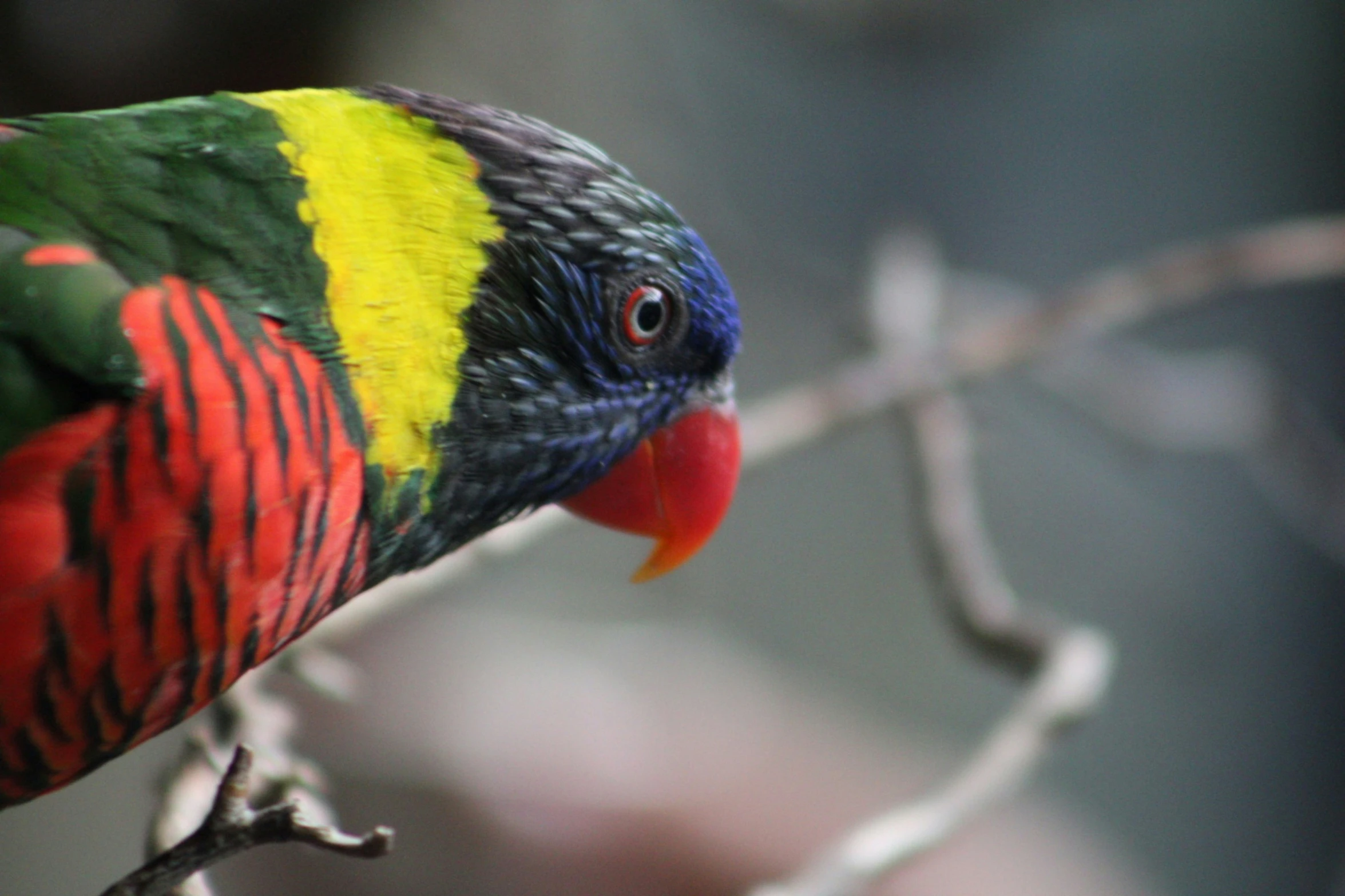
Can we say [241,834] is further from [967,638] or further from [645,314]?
[967,638]

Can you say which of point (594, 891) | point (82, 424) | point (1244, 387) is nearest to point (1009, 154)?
point (1244, 387)

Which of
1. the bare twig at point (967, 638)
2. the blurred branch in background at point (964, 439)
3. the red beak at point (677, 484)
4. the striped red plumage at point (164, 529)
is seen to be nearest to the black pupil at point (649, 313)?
the red beak at point (677, 484)

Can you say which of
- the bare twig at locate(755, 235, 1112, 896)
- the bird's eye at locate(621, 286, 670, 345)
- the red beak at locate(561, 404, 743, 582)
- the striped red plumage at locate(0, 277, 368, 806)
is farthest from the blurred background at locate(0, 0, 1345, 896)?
the striped red plumage at locate(0, 277, 368, 806)

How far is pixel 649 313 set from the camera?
108cm

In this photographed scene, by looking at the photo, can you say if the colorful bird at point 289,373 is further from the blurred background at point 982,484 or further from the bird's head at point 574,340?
the blurred background at point 982,484

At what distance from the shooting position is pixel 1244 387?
2330 mm

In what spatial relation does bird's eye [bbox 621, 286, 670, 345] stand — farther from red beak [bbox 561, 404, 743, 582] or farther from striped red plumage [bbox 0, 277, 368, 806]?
striped red plumage [bbox 0, 277, 368, 806]

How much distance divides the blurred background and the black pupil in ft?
7.01

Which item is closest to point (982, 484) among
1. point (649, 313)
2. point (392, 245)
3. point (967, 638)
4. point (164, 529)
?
point (967, 638)

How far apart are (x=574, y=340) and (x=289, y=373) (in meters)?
0.27

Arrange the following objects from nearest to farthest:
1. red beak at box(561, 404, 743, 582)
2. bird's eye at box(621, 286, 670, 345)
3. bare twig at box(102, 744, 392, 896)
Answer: bare twig at box(102, 744, 392, 896) < bird's eye at box(621, 286, 670, 345) < red beak at box(561, 404, 743, 582)

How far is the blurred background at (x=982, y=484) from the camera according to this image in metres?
3.32

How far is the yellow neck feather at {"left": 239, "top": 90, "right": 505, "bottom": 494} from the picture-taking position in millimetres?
943

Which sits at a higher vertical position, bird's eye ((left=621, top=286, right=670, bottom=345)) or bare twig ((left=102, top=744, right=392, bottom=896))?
bird's eye ((left=621, top=286, right=670, bottom=345))
